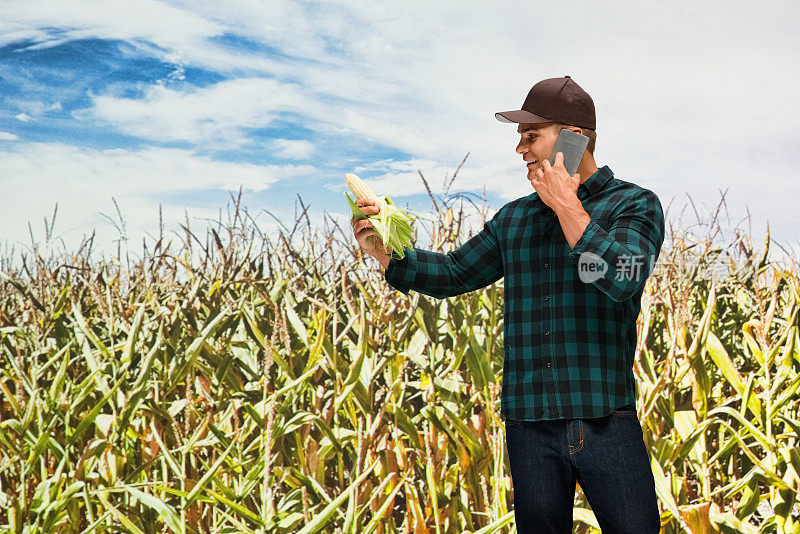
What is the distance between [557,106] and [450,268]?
38 cm

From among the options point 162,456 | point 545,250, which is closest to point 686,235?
point 545,250

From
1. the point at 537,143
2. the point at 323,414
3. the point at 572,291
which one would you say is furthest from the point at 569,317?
the point at 323,414

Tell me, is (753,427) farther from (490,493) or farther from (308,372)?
(308,372)

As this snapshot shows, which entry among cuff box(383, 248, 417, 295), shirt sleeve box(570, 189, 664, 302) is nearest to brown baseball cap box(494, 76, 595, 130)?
shirt sleeve box(570, 189, 664, 302)

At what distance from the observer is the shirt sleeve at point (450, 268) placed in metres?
1.46

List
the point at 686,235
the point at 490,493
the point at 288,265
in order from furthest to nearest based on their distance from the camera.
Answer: the point at 686,235 → the point at 288,265 → the point at 490,493

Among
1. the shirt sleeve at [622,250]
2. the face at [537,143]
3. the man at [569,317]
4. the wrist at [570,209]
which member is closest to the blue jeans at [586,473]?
the man at [569,317]

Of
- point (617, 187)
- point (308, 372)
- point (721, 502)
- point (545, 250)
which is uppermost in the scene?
point (617, 187)

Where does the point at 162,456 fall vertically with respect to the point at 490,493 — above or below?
above

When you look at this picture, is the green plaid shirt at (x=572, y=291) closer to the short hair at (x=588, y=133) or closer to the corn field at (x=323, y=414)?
the short hair at (x=588, y=133)

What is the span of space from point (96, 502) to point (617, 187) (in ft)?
5.34

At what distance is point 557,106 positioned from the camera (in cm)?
138

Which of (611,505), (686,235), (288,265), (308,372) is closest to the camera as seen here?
(611,505)

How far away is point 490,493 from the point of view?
2.04 m
